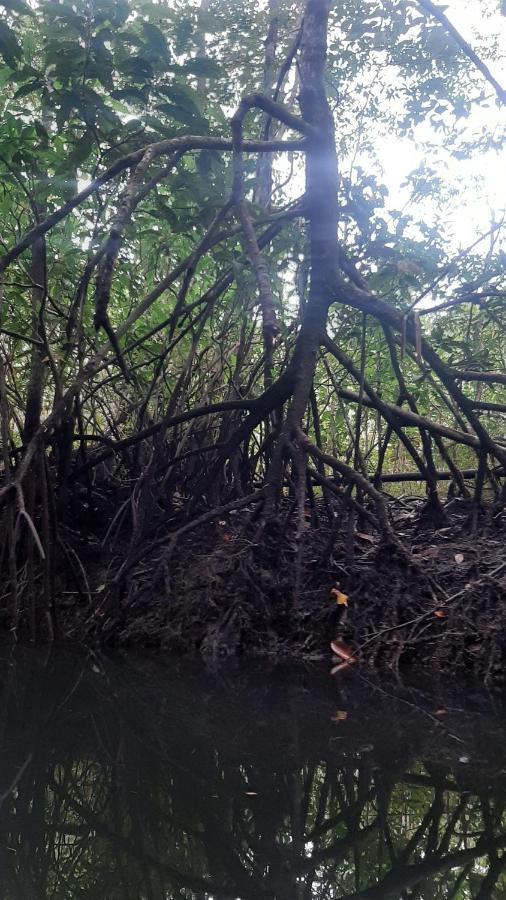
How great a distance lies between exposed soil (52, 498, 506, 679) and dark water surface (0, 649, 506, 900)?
0.99 feet

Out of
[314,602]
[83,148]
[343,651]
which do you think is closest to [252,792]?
[343,651]

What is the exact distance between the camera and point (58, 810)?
157 centimetres

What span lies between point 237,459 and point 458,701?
1.82 m

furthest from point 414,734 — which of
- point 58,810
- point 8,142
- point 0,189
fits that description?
point 0,189

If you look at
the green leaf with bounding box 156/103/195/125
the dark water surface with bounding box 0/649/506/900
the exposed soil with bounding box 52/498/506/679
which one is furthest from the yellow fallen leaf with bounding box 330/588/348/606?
the green leaf with bounding box 156/103/195/125

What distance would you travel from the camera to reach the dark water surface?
1329 mm

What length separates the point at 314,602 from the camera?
9.83 feet

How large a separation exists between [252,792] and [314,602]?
1.39 m

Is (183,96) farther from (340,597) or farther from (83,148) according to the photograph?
(340,597)

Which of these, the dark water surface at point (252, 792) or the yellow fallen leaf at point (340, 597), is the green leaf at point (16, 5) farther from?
the yellow fallen leaf at point (340, 597)

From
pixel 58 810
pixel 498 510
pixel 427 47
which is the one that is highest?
pixel 427 47

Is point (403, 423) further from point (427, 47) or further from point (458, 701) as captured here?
point (427, 47)

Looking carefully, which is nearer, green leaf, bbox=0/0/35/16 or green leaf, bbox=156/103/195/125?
green leaf, bbox=0/0/35/16

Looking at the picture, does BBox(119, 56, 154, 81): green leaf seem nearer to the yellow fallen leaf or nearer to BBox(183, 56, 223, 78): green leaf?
BBox(183, 56, 223, 78): green leaf
